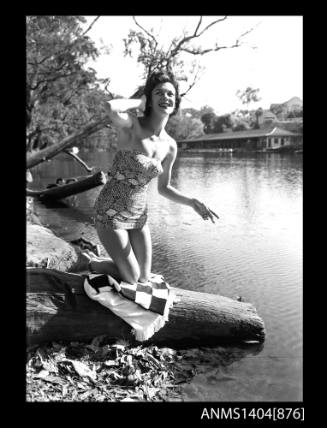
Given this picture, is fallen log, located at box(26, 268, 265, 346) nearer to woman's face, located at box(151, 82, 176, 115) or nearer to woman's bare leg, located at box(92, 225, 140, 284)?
woman's bare leg, located at box(92, 225, 140, 284)

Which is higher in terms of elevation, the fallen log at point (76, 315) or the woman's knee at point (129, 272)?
the woman's knee at point (129, 272)

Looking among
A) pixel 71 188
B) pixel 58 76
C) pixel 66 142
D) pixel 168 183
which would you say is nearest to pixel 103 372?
pixel 168 183

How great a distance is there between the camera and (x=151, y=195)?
1574 cm

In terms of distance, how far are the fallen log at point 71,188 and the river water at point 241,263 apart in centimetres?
47

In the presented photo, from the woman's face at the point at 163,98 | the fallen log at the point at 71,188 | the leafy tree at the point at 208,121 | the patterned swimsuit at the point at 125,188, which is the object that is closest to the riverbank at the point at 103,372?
the patterned swimsuit at the point at 125,188

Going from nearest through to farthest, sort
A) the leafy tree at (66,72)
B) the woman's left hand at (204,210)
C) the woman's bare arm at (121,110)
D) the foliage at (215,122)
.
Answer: the woman's bare arm at (121,110), the woman's left hand at (204,210), the leafy tree at (66,72), the foliage at (215,122)

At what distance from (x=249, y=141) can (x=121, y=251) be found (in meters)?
57.9

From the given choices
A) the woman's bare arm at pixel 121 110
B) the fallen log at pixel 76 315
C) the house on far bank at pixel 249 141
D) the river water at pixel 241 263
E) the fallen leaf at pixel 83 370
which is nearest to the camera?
the woman's bare arm at pixel 121 110

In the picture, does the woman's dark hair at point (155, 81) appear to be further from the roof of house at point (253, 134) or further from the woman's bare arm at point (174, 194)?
the roof of house at point (253, 134)

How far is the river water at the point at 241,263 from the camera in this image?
12.6ft

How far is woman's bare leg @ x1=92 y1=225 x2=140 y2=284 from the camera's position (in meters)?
3.40

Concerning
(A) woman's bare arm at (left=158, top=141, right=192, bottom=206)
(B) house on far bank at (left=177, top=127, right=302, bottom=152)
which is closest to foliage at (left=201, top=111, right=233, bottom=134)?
(B) house on far bank at (left=177, top=127, right=302, bottom=152)

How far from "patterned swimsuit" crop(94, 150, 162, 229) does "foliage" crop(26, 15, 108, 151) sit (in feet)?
30.3
